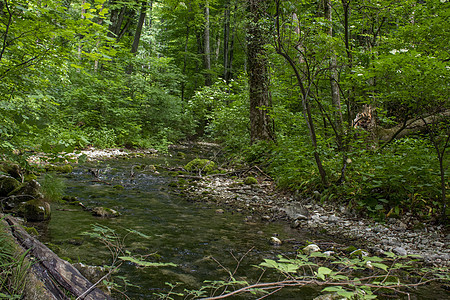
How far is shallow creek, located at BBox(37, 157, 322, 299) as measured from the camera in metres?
2.86


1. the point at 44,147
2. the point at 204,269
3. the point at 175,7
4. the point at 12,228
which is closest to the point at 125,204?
the point at 44,147

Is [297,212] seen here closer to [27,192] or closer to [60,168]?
[27,192]

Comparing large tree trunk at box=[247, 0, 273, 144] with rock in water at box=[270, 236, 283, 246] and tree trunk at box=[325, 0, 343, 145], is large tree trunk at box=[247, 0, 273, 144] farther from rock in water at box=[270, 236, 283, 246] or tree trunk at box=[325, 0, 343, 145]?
rock in water at box=[270, 236, 283, 246]

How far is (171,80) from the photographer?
19203 millimetres

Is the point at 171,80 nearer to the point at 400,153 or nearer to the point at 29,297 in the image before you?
the point at 400,153

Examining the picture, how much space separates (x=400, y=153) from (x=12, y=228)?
549cm

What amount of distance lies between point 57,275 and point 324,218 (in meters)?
4.12

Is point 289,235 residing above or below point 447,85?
below

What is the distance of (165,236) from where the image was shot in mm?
3877

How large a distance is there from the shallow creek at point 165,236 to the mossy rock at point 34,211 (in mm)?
155

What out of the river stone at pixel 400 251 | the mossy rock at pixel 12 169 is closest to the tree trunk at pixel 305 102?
the river stone at pixel 400 251

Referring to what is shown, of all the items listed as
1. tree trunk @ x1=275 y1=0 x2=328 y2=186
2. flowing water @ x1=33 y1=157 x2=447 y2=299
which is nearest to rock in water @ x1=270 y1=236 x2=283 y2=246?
flowing water @ x1=33 y1=157 x2=447 y2=299

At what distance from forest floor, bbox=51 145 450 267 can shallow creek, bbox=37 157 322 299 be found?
41 centimetres

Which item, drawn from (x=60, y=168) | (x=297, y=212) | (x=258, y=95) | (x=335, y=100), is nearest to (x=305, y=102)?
(x=335, y=100)
